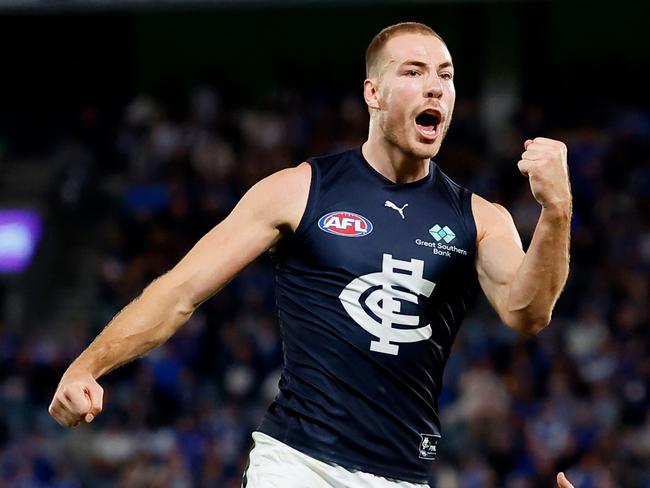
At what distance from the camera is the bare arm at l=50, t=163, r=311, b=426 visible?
441 cm

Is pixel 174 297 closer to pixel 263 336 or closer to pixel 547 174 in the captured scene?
pixel 547 174

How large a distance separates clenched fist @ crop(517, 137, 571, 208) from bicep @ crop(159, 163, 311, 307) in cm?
88

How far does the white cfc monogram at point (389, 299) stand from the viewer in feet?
15.1

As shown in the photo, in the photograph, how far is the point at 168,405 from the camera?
1380 cm

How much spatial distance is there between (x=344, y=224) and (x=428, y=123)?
518 millimetres

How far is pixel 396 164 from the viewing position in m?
4.92

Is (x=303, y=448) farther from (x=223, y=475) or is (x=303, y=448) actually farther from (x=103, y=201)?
(x=103, y=201)

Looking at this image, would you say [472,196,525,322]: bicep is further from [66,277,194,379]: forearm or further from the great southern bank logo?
[66,277,194,379]: forearm

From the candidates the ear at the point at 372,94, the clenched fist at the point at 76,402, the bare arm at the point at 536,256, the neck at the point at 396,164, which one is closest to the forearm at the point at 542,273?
the bare arm at the point at 536,256

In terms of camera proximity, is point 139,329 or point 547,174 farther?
point 139,329

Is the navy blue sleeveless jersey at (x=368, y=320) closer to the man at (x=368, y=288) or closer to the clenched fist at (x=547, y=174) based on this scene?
the man at (x=368, y=288)

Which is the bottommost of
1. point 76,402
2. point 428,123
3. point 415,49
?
point 76,402

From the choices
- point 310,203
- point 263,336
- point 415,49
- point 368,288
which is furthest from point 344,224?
point 263,336

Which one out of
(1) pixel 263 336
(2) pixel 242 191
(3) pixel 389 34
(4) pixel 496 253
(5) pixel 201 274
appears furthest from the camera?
(2) pixel 242 191
